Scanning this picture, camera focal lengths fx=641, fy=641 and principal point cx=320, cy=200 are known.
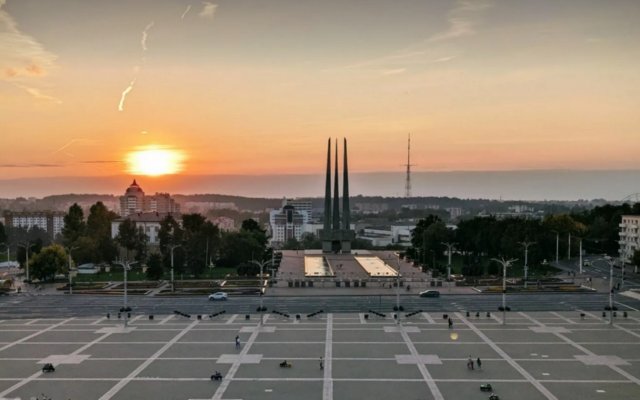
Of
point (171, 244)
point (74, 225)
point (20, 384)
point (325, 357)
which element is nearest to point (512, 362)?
point (325, 357)

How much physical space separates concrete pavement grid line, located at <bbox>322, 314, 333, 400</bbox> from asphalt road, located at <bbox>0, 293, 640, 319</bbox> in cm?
1018

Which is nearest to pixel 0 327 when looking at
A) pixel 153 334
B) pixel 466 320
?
pixel 153 334

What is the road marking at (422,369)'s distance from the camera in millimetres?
40031

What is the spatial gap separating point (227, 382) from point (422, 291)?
43.6m

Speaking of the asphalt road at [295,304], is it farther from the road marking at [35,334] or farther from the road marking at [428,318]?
the road marking at [35,334]

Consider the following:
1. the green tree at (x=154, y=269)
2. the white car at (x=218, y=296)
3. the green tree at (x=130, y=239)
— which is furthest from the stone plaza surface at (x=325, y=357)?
the green tree at (x=130, y=239)

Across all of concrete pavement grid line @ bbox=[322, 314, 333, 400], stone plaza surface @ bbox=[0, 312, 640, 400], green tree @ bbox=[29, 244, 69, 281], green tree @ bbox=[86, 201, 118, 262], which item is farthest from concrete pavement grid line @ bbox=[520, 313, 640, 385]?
green tree @ bbox=[86, 201, 118, 262]

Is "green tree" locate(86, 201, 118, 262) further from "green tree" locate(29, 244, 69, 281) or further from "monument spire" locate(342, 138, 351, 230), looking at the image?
"monument spire" locate(342, 138, 351, 230)

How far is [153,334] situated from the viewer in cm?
5712

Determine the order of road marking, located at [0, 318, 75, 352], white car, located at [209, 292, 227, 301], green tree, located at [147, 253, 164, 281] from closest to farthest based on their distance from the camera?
road marking, located at [0, 318, 75, 352] < white car, located at [209, 292, 227, 301] < green tree, located at [147, 253, 164, 281]

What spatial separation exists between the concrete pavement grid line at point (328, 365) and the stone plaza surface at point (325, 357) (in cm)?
11

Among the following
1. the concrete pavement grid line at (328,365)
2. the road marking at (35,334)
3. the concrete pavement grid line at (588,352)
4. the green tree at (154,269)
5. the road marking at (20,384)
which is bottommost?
the road marking at (20,384)

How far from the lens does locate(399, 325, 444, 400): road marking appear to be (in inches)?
1576

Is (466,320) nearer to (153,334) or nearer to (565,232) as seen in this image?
(153,334)
